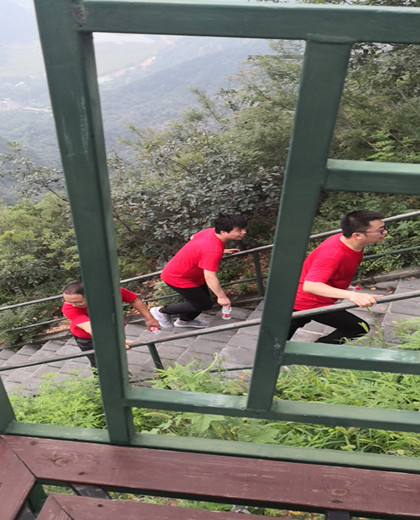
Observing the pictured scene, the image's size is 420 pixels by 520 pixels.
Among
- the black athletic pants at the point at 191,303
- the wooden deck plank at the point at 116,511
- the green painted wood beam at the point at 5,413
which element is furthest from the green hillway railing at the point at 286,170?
the black athletic pants at the point at 191,303

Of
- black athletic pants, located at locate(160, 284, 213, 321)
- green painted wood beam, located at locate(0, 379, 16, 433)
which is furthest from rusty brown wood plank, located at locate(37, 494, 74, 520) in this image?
black athletic pants, located at locate(160, 284, 213, 321)

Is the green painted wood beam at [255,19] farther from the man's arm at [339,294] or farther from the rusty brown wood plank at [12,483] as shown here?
the man's arm at [339,294]

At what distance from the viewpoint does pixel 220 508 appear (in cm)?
191

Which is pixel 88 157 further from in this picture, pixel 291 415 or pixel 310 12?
pixel 291 415

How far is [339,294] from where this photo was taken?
2904mm

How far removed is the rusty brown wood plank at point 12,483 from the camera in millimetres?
1295

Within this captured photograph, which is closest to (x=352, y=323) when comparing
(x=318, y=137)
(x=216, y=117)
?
(x=318, y=137)

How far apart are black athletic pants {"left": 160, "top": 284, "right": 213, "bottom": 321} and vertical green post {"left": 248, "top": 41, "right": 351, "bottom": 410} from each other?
12.4ft

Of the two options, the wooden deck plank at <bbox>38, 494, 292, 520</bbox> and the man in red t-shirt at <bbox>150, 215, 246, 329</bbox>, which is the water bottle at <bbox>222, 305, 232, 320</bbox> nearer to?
the man in red t-shirt at <bbox>150, 215, 246, 329</bbox>

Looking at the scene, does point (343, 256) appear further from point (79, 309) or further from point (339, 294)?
point (79, 309)

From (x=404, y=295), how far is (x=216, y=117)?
8.78 metres

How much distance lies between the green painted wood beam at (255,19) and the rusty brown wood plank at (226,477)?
1239 millimetres

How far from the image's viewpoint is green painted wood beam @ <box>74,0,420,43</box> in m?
0.73

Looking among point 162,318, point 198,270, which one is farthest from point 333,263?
point 162,318
